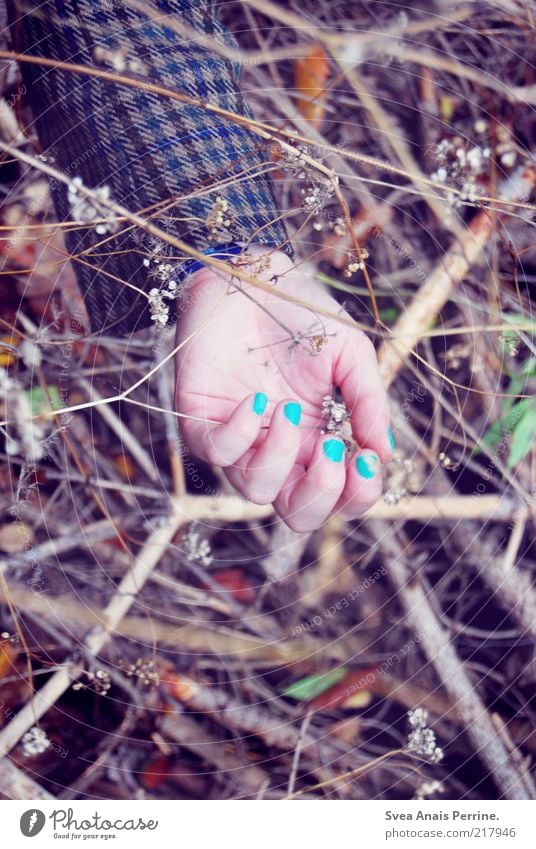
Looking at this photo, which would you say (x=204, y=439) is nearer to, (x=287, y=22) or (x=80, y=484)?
(x=80, y=484)

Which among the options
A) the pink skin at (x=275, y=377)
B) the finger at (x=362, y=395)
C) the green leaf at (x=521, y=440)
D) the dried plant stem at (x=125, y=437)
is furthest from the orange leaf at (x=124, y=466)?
the green leaf at (x=521, y=440)

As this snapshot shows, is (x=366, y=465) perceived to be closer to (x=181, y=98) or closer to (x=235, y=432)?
(x=235, y=432)

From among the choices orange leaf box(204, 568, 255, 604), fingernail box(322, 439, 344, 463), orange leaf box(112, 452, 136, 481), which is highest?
orange leaf box(112, 452, 136, 481)

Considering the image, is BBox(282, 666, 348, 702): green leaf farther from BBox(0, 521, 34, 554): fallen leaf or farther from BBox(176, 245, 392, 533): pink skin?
BBox(0, 521, 34, 554): fallen leaf

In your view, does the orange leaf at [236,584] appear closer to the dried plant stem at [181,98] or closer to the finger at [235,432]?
the finger at [235,432]
